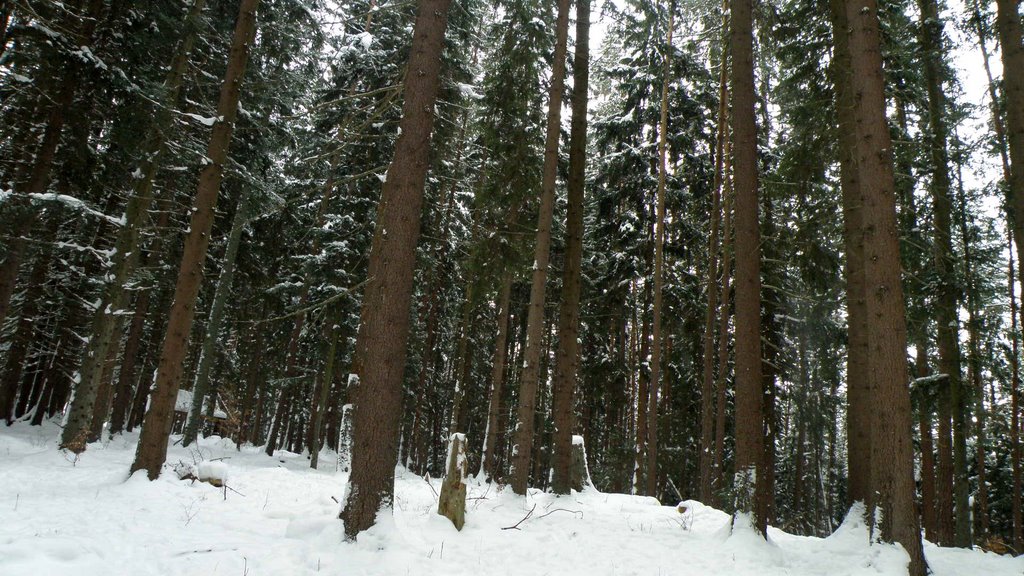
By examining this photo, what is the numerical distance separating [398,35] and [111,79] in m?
8.26

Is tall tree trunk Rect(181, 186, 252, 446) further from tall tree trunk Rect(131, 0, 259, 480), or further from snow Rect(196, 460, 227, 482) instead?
snow Rect(196, 460, 227, 482)

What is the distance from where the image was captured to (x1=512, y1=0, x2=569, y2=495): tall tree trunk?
993 centimetres

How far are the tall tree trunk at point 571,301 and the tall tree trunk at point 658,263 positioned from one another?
465 centimetres

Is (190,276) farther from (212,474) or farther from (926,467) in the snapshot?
(926,467)

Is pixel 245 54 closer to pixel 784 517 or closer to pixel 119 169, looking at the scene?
pixel 119 169

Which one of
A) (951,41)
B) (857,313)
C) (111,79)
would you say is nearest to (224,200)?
(111,79)

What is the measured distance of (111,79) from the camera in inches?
421

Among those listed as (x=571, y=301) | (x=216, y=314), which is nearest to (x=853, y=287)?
(x=571, y=301)

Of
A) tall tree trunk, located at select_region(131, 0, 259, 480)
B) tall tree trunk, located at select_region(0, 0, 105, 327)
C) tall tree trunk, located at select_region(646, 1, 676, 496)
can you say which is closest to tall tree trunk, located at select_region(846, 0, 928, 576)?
tall tree trunk, located at select_region(646, 1, 676, 496)

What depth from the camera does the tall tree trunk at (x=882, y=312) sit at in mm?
6234

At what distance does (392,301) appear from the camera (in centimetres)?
645

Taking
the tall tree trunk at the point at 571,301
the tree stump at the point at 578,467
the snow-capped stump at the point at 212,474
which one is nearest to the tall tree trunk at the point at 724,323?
the tree stump at the point at 578,467

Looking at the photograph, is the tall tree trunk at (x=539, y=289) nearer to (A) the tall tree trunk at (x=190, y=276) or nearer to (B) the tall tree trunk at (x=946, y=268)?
(A) the tall tree trunk at (x=190, y=276)

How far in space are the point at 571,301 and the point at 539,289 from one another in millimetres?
750
